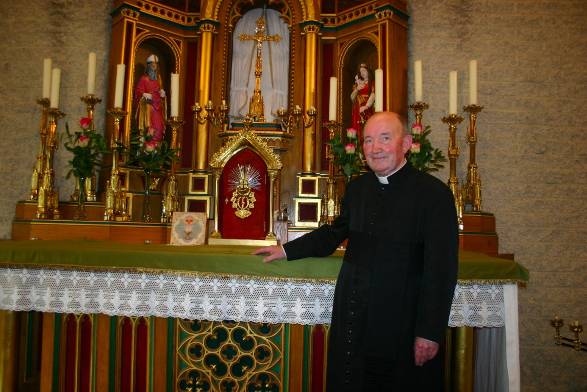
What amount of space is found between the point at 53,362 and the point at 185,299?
995 millimetres

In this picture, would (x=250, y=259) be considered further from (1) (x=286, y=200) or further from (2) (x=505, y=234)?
(2) (x=505, y=234)

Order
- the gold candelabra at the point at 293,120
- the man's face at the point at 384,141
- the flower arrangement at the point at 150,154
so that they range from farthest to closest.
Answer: the gold candelabra at the point at 293,120, the flower arrangement at the point at 150,154, the man's face at the point at 384,141

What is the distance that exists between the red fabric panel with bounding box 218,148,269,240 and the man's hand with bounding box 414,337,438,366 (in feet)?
10.3

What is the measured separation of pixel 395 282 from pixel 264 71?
444 centimetres

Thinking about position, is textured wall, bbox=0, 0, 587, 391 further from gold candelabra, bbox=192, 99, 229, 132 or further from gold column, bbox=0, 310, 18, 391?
gold column, bbox=0, 310, 18, 391

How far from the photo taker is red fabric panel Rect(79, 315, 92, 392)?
2.92m

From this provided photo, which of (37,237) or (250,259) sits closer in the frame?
(250,259)

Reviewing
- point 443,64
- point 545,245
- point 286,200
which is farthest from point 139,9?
point 545,245

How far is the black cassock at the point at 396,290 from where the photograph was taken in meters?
2.18

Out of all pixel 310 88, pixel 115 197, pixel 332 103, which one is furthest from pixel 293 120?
pixel 115 197

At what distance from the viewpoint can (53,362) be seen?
9.53 ft

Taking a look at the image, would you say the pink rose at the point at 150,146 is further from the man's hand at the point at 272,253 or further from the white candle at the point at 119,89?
the man's hand at the point at 272,253

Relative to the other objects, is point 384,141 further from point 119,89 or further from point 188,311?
point 119,89

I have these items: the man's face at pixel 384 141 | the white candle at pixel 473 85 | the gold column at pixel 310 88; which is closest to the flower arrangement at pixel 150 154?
the gold column at pixel 310 88
